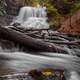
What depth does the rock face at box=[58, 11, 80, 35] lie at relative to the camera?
48.3ft

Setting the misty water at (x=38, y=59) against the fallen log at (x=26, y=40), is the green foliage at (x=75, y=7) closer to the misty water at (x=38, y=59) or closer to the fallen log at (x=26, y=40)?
the misty water at (x=38, y=59)

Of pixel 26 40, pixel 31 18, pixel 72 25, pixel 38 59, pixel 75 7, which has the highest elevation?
pixel 75 7

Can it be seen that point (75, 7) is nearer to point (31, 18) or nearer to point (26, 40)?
point (31, 18)

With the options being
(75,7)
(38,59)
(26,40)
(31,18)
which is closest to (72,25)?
(75,7)

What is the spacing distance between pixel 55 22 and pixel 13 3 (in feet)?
32.3

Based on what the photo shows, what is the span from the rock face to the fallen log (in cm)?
682

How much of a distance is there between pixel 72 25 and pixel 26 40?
7.58 metres

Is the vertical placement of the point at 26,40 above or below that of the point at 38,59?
above

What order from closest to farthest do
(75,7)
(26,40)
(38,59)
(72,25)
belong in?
(38,59) → (26,40) → (72,25) → (75,7)

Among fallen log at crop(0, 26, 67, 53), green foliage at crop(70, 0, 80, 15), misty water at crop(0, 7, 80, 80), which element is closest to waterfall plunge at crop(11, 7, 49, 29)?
green foliage at crop(70, 0, 80, 15)

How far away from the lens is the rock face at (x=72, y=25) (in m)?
14.7

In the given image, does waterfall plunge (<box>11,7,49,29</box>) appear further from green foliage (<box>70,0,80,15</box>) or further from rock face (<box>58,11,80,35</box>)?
green foliage (<box>70,0,80,15</box>)

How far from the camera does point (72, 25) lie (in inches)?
594

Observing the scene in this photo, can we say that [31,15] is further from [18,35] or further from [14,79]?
[14,79]
